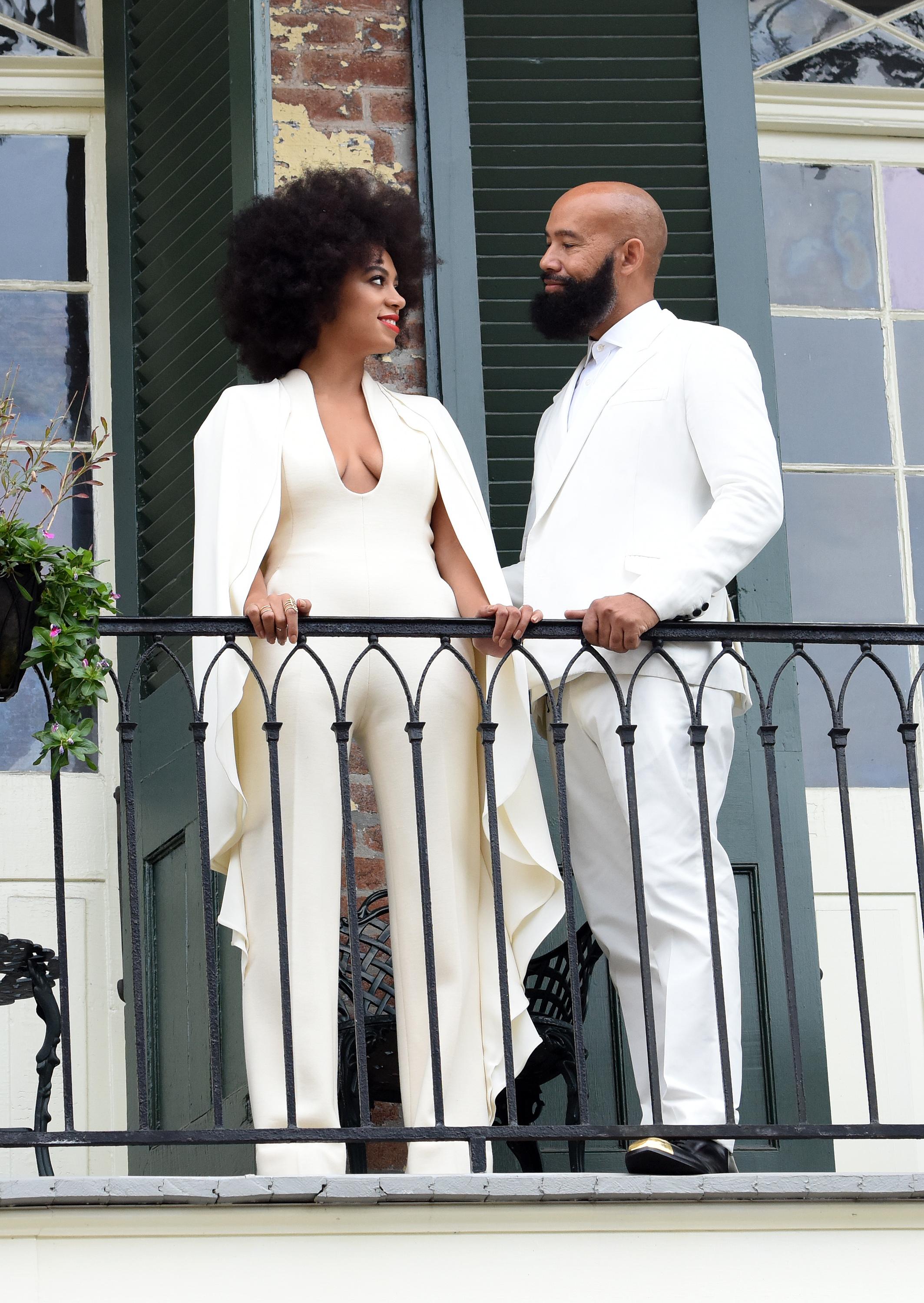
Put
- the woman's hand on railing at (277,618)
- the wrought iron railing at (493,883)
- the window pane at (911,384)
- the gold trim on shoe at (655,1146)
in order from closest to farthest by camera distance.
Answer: the wrought iron railing at (493,883)
the gold trim on shoe at (655,1146)
the woman's hand on railing at (277,618)
the window pane at (911,384)

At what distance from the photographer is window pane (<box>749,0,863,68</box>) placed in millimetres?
7047

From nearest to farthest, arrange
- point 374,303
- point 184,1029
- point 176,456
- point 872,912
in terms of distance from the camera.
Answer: point 374,303
point 184,1029
point 176,456
point 872,912

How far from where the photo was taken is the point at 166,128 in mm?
6039

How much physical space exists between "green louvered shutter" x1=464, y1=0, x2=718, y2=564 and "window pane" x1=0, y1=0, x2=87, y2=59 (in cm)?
139

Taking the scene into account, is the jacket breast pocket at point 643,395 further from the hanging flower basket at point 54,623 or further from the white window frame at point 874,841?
the white window frame at point 874,841

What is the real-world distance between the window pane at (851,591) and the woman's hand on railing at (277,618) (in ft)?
7.70

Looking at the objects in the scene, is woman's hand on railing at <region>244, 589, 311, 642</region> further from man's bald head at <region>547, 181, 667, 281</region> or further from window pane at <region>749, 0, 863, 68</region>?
window pane at <region>749, 0, 863, 68</region>

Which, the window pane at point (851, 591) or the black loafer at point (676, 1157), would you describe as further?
the window pane at point (851, 591)

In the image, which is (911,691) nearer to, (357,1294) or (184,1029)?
(357,1294)

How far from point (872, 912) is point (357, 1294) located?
262 centimetres

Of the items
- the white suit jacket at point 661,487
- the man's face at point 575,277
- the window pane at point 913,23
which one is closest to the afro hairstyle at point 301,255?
the man's face at point 575,277

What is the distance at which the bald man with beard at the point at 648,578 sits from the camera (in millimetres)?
4555

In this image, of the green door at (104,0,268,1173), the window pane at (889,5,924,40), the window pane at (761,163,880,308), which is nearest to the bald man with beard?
the green door at (104,0,268,1173)

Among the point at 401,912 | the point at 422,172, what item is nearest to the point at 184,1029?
the point at 401,912
